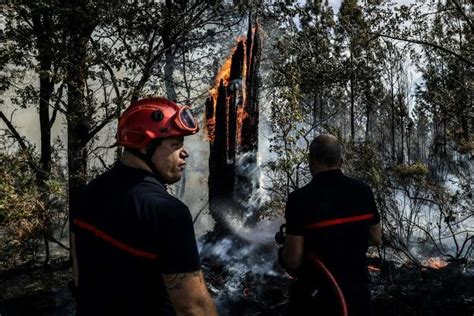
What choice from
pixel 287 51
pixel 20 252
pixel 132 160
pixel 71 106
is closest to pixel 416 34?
pixel 287 51

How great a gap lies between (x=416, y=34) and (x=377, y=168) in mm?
6933

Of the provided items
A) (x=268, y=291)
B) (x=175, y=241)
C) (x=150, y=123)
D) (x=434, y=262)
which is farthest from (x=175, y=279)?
(x=434, y=262)

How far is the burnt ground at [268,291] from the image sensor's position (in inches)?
295

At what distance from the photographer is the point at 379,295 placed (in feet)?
26.1

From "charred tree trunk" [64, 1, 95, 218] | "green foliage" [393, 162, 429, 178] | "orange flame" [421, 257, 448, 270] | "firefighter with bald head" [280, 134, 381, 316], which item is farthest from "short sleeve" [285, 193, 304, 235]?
"orange flame" [421, 257, 448, 270]

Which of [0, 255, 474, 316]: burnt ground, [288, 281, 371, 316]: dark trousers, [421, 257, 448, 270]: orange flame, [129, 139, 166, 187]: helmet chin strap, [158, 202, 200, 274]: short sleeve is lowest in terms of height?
[0, 255, 474, 316]: burnt ground

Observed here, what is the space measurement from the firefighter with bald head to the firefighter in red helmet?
3.94ft

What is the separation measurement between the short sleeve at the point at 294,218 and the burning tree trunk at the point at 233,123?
11.9 m

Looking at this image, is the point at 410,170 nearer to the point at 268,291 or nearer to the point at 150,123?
the point at 268,291

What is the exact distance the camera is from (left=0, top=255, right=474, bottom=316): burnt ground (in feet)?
24.6

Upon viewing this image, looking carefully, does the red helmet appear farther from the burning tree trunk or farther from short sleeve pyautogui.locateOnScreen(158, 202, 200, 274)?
the burning tree trunk

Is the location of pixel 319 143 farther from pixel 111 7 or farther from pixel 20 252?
pixel 20 252

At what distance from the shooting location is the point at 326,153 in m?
3.08

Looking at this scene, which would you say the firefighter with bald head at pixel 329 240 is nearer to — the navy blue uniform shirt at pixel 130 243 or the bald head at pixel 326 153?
the bald head at pixel 326 153
